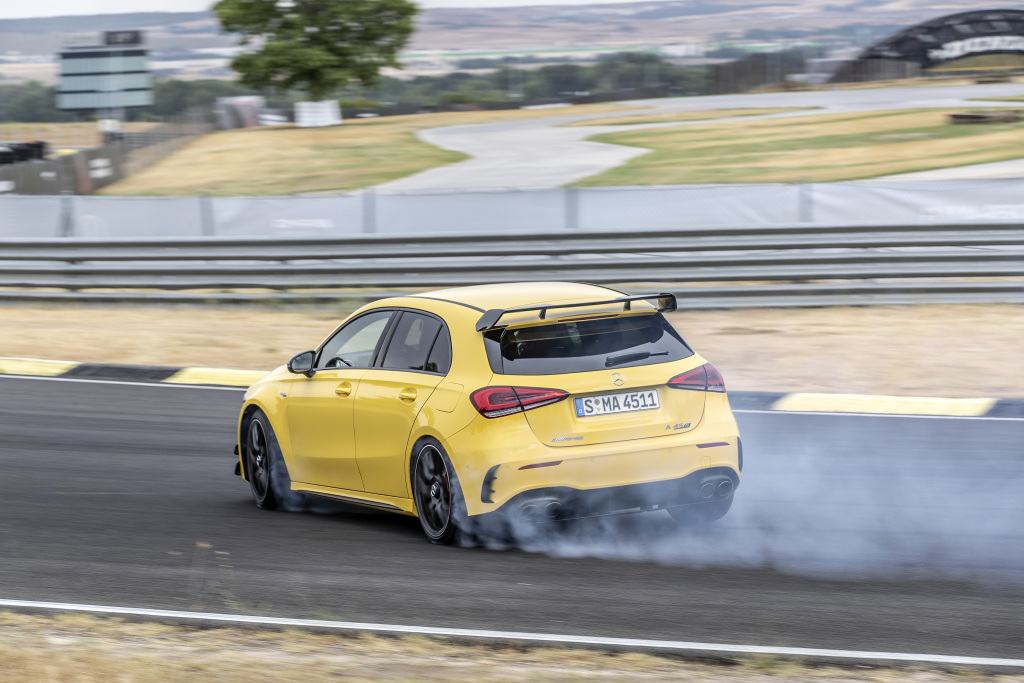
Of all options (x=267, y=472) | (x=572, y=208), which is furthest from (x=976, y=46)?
(x=267, y=472)

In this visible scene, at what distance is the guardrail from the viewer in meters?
15.4

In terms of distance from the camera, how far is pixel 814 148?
40.1 m

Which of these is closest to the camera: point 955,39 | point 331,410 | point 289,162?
point 331,410

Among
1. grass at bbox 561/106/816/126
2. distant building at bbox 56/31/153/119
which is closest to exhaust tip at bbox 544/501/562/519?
grass at bbox 561/106/816/126

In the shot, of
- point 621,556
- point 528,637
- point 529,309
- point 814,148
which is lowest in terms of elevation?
point 621,556

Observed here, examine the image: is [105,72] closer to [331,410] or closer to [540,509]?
[331,410]

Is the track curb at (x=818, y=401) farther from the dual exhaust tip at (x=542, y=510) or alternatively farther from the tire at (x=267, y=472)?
the dual exhaust tip at (x=542, y=510)

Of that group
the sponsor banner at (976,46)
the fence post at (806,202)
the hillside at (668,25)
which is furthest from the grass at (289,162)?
the hillside at (668,25)

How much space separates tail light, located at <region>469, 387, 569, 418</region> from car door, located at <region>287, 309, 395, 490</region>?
1.13 metres

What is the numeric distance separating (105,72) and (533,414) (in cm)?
6718

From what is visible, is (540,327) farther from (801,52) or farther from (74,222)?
(801,52)

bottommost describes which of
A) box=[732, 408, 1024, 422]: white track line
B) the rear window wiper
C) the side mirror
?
box=[732, 408, 1024, 422]: white track line

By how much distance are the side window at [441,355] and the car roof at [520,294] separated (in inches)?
9.8

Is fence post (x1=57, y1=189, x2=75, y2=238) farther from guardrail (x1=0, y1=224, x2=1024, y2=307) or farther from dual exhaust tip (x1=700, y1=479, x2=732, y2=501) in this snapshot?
dual exhaust tip (x1=700, y1=479, x2=732, y2=501)
